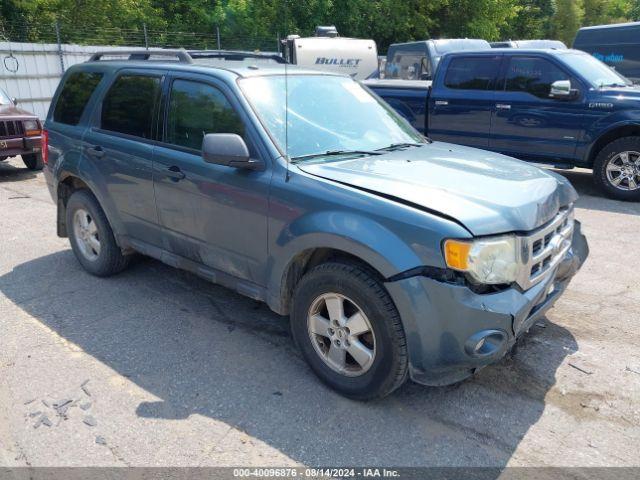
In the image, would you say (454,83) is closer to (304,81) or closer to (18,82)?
(304,81)

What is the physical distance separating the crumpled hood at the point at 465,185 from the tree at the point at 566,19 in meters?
38.8

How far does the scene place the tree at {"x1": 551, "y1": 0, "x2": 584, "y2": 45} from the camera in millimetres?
37312

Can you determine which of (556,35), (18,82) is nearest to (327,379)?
(18,82)

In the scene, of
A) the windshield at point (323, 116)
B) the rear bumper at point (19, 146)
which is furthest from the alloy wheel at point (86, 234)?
the rear bumper at point (19, 146)

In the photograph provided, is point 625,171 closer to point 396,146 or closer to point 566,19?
point 396,146

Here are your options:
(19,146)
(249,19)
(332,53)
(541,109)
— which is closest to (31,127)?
(19,146)

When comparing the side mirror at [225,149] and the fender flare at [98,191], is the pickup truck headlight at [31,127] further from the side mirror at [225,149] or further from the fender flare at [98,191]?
the side mirror at [225,149]

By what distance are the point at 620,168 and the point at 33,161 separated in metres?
9.70

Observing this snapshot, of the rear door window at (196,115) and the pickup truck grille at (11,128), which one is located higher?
the rear door window at (196,115)

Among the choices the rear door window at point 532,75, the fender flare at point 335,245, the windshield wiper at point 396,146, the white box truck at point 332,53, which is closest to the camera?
the fender flare at point 335,245

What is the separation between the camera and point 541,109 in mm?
7898

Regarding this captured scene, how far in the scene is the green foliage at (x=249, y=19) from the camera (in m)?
19.0

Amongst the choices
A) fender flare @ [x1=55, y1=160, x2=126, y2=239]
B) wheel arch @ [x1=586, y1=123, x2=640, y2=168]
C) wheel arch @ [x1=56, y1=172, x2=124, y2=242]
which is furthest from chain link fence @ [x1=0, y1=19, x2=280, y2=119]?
wheel arch @ [x1=586, y1=123, x2=640, y2=168]

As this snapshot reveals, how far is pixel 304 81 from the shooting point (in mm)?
3984
